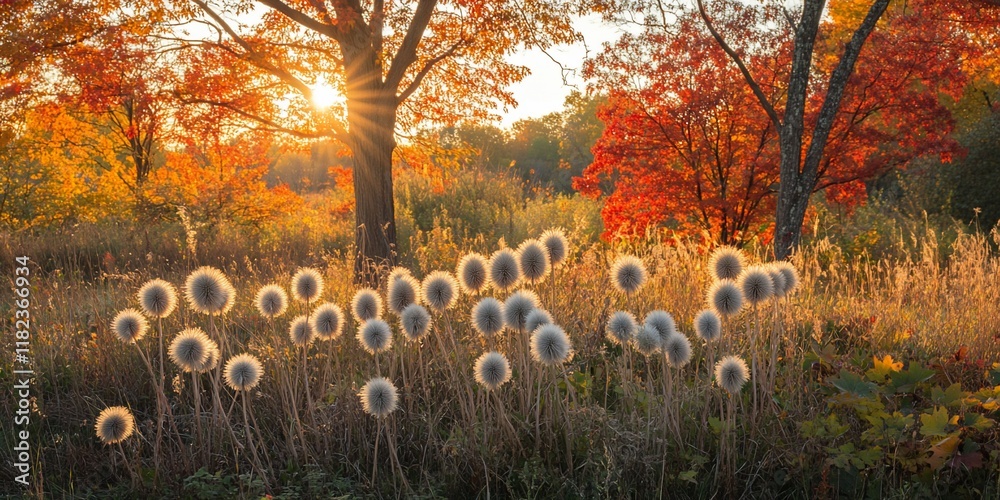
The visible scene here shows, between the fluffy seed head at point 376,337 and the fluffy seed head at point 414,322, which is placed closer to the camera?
the fluffy seed head at point 414,322

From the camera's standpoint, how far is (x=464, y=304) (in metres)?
5.47

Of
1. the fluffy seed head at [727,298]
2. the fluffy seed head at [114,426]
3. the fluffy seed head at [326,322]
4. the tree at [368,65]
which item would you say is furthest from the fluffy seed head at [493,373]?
the tree at [368,65]

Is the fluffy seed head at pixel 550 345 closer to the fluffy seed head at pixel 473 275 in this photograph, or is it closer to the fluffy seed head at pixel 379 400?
the fluffy seed head at pixel 473 275

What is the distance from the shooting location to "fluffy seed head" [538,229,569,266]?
3752 mm

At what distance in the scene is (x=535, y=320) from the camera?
3375mm

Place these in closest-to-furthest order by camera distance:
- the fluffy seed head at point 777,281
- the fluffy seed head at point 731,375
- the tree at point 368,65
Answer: the fluffy seed head at point 731,375
the fluffy seed head at point 777,281
the tree at point 368,65

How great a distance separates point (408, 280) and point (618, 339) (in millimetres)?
1134

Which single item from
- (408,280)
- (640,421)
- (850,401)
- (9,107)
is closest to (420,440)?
(408,280)

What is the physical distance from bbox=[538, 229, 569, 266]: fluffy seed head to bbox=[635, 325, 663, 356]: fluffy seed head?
63cm

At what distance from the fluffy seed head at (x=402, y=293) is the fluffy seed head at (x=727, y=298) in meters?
1.49

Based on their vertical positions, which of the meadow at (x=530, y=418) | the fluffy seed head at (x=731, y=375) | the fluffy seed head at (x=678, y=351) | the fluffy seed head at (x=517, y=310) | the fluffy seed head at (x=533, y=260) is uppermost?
the fluffy seed head at (x=533, y=260)

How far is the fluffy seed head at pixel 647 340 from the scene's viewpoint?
3258mm

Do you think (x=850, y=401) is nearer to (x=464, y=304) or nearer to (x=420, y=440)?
(x=420, y=440)

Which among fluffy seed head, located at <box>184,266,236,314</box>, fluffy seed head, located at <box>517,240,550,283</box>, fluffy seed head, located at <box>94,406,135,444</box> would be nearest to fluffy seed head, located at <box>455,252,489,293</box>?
fluffy seed head, located at <box>517,240,550,283</box>
